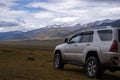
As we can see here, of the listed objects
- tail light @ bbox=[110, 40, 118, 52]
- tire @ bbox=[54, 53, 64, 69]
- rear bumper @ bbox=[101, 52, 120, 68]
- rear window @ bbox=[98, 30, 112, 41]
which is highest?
rear window @ bbox=[98, 30, 112, 41]

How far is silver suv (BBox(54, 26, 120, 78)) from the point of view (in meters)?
11.4

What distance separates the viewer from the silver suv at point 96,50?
11.4 metres

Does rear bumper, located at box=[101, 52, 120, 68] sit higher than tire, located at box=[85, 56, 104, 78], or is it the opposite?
rear bumper, located at box=[101, 52, 120, 68]

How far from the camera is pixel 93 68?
1237 cm

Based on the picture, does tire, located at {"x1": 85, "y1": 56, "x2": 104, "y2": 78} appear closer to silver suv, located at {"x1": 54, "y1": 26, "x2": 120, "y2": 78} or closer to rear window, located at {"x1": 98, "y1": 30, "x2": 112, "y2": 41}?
silver suv, located at {"x1": 54, "y1": 26, "x2": 120, "y2": 78}

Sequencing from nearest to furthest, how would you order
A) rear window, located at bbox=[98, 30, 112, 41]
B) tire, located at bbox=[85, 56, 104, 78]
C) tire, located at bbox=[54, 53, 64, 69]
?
rear window, located at bbox=[98, 30, 112, 41] < tire, located at bbox=[85, 56, 104, 78] < tire, located at bbox=[54, 53, 64, 69]

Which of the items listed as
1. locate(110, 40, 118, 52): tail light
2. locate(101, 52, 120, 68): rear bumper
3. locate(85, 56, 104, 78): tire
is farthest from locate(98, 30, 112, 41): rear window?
locate(85, 56, 104, 78): tire

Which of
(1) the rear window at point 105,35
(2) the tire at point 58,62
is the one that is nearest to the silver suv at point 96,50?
(1) the rear window at point 105,35

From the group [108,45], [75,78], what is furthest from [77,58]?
[108,45]

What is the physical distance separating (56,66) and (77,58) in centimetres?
263

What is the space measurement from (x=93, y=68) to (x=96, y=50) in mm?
721

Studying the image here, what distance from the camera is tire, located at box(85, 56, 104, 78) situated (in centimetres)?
1200

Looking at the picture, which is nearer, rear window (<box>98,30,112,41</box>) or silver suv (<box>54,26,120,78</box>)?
silver suv (<box>54,26,120,78</box>)

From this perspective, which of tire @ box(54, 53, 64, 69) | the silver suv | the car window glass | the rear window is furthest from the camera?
tire @ box(54, 53, 64, 69)
